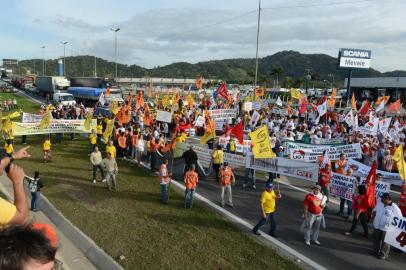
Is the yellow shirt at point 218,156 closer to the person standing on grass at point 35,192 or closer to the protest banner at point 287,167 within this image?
the protest banner at point 287,167

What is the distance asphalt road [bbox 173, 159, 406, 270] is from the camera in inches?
380

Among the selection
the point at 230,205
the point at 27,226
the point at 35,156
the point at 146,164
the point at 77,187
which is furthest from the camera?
the point at 35,156

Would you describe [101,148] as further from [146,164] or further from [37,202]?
[37,202]

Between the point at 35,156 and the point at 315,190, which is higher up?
the point at 315,190

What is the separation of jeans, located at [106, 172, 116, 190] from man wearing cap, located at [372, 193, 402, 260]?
356 inches

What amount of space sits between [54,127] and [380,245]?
18820 mm

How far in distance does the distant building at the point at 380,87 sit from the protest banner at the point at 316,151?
43889mm

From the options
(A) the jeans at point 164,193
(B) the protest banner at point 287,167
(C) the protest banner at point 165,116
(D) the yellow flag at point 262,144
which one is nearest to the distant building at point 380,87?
(C) the protest banner at point 165,116

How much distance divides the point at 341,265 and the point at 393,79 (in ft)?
188

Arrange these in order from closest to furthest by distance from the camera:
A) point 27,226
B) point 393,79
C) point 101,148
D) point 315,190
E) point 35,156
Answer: point 27,226
point 315,190
point 35,156
point 101,148
point 393,79

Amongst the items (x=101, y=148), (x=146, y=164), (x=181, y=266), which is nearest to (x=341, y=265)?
(x=181, y=266)

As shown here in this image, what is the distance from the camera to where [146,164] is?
766 inches

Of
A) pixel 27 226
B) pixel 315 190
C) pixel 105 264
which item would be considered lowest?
pixel 105 264

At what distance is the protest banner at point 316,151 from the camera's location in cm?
1617
